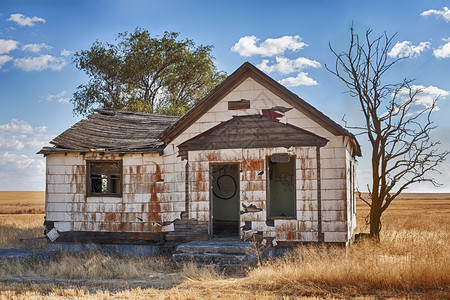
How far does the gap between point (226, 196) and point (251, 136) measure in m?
4.64

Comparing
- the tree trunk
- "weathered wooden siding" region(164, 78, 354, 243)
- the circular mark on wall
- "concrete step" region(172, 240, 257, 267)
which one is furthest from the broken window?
"concrete step" region(172, 240, 257, 267)

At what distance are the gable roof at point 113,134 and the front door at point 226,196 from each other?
2.72 metres

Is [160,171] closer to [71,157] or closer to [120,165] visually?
[120,165]

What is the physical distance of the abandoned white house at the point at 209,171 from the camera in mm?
13914

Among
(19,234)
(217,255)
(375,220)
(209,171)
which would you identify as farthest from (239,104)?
(19,234)

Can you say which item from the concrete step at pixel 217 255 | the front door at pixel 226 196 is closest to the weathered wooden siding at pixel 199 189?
the concrete step at pixel 217 255

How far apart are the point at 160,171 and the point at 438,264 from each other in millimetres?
8355

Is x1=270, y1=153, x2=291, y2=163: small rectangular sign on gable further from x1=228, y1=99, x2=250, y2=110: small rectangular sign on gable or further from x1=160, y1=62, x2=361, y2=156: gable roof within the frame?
x1=228, y1=99, x2=250, y2=110: small rectangular sign on gable

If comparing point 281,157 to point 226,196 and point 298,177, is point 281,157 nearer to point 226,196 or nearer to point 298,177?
point 298,177

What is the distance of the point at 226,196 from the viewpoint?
1866 centimetres

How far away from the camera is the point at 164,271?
1292 cm

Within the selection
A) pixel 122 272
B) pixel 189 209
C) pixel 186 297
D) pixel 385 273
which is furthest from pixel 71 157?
pixel 385 273

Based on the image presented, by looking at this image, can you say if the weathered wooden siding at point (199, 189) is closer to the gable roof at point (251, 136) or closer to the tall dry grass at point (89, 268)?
the gable roof at point (251, 136)

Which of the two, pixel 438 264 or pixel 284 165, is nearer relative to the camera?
pixel 438 264
